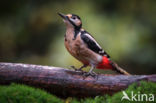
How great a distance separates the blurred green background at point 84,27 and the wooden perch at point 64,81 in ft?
8.95

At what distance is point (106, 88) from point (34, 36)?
4793 millimetres

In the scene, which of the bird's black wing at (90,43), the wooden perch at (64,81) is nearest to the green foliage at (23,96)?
the wooden perch at (64,81)

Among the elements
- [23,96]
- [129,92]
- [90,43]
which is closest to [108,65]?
[90,43]

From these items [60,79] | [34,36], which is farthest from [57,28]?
[60,79]

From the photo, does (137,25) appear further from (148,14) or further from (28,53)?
(28,53)

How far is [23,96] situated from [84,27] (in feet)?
12.9

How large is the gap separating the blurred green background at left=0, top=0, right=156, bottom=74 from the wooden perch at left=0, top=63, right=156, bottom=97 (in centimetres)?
273

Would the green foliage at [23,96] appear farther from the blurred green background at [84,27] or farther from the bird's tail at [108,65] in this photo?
the blurred green background at [84,27]

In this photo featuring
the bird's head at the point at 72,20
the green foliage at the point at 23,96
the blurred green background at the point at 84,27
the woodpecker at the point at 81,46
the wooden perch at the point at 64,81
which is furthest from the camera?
the blurred green background at the point at 84,27

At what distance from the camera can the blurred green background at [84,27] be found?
8016 millimetres

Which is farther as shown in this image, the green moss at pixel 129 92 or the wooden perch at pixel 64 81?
the wooden perch at pixel 64 81

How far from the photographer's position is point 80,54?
554 centimetres

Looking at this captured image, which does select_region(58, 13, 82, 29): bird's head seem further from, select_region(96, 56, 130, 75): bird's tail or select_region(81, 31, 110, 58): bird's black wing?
select_region(96, 56, 130, 75): bird's tail

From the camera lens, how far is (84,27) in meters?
8.16
